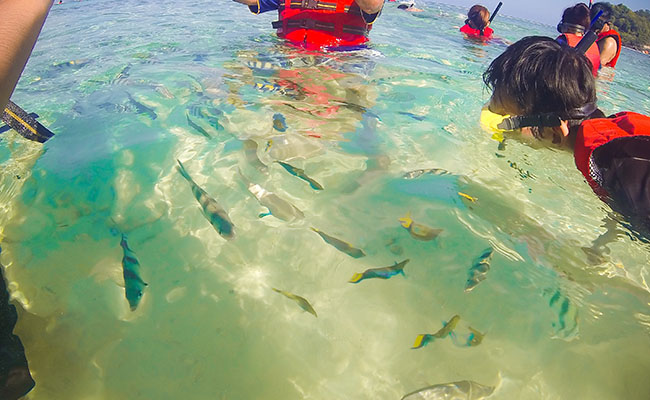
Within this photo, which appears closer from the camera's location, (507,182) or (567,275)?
(567,275)

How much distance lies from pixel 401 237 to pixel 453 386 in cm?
103

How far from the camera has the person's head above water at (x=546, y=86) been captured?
2.46m

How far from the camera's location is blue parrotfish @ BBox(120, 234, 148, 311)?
1.95m

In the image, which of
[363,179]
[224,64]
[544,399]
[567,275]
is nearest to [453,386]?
[544,399]

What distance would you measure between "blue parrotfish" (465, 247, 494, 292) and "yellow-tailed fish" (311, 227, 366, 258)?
700mm

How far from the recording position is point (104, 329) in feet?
5.99

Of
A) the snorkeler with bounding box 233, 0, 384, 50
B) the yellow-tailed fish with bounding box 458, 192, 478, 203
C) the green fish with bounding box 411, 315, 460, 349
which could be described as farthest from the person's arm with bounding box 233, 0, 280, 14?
the green fish with bounding box 411, 315, 460, 349

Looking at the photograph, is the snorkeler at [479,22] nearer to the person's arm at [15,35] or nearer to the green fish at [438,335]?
the green fish at [438,335]

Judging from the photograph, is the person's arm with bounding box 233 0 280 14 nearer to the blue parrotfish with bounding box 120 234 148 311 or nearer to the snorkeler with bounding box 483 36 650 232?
the snorkeler with bounding box 483 36 650 232

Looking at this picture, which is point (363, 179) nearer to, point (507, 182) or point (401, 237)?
point (401, 237)

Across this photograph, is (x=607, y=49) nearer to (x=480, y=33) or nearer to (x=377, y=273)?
(x=480, y=33)

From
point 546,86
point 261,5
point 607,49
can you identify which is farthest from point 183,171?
point 607,49

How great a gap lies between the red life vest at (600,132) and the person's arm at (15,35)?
10.7 ft

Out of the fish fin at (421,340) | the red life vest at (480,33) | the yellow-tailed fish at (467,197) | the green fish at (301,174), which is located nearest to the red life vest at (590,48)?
the red life vest at (480,33)
